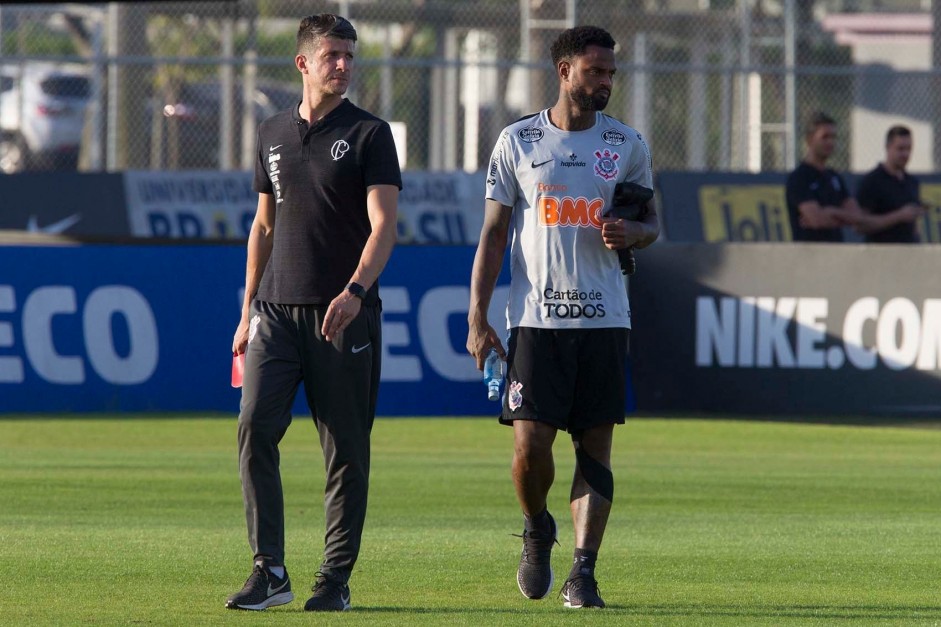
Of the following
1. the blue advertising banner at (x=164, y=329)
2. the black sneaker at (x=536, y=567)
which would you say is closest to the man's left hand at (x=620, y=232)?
the black sneaker at (x=536, y=567)

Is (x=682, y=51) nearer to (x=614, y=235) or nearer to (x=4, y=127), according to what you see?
(x=4, y=127)

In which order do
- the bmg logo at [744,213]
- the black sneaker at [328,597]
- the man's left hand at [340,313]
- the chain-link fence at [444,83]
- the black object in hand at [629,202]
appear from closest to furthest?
the man's left hand at [340,313] → the black sneaker at [328,597] → the black object in hand at [629,202] → the chain-link fence at [444,83] → the bmg logo at [744,213]

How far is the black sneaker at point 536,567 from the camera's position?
23.2ft

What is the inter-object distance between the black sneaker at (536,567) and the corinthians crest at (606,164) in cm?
139

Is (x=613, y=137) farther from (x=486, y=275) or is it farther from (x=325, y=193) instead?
(x=325, y=193)

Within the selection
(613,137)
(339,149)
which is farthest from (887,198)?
(339,149)

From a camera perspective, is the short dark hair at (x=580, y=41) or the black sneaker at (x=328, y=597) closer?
the black sneaker at (x=328, y=597)

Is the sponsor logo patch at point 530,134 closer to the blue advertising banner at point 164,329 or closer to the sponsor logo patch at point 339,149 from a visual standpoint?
the sponsor logo patch at point 339,149

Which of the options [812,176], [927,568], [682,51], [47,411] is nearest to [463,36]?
[682,51]

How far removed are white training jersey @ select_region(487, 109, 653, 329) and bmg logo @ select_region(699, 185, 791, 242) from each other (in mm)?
15936

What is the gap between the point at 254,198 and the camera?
887 inches

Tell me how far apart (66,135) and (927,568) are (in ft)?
72.6

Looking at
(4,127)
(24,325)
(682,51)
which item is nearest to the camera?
(24,325)

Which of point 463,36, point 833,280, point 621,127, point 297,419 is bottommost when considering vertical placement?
point 297,419
